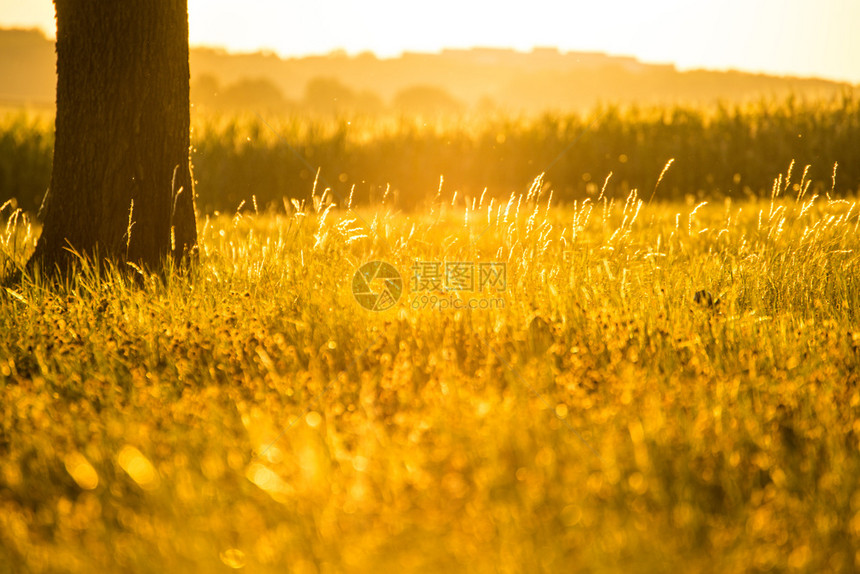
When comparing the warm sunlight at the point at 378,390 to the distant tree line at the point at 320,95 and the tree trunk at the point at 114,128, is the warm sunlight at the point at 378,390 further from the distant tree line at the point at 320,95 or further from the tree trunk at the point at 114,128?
the distant tree line at the point at 320,95

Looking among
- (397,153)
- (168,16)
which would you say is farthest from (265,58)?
(168,16)

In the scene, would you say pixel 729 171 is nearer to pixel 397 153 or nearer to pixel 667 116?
pixel 667 116

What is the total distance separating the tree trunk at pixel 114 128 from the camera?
5020mm

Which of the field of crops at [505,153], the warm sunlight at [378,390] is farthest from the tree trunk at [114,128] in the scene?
the field of crops at [505,153]

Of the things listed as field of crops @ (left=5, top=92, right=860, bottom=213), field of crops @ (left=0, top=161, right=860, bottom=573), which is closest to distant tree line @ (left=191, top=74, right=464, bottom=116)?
field of crops @ (left=5, top=92, right=860, bottom=213)

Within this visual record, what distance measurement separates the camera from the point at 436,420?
114 inches

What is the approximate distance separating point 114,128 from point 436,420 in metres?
3.43

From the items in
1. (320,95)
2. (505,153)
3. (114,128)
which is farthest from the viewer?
(320,95)

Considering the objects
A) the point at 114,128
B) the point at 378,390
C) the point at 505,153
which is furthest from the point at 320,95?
the point at 378,390

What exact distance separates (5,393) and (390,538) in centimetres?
216

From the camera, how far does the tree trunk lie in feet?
16.5

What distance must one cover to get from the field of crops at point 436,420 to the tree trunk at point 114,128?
478 millimetres

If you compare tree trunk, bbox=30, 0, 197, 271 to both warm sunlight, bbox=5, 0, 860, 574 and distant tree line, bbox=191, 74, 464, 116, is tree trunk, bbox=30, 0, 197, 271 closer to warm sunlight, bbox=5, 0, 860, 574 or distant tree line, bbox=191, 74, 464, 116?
warm sunlight, bbox=5, 0, 860, 574

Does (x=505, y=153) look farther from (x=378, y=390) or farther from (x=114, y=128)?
(x=378, y=390)
